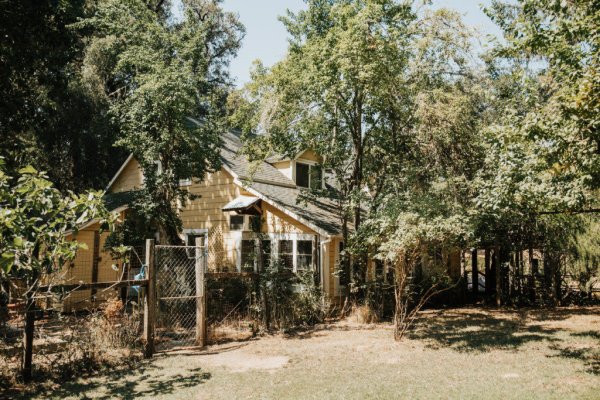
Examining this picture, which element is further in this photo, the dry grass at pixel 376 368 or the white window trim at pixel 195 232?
the white window trim at pixel 195 232

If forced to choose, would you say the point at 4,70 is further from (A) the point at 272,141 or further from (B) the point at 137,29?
(A) the point at 272,141

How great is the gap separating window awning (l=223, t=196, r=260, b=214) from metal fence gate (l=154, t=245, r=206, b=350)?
94.0 inches

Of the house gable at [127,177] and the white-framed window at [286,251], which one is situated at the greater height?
the house gable at [127,177]

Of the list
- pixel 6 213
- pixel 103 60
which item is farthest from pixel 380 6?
pixel 103 60

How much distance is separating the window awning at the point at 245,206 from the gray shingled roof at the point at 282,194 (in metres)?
0.36

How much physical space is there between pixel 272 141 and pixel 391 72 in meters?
4.65

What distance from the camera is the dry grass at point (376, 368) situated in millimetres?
6996

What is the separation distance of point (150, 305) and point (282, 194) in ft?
30.7

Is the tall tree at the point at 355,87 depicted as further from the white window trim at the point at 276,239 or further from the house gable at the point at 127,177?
the house gable at the point at 127,177

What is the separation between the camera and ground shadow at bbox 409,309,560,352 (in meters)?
10.8

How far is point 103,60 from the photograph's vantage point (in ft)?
77.0

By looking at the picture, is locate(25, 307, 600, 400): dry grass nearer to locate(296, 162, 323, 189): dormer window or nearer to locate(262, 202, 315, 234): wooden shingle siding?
locate(262, 202, 315, 234): wooden shingle siding

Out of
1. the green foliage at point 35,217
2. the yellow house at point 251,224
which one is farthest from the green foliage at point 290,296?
the green foliage at point 35,217

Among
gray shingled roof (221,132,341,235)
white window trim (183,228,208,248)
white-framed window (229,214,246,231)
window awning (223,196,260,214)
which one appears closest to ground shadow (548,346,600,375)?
gray shingled roof (221,132,341,235)
